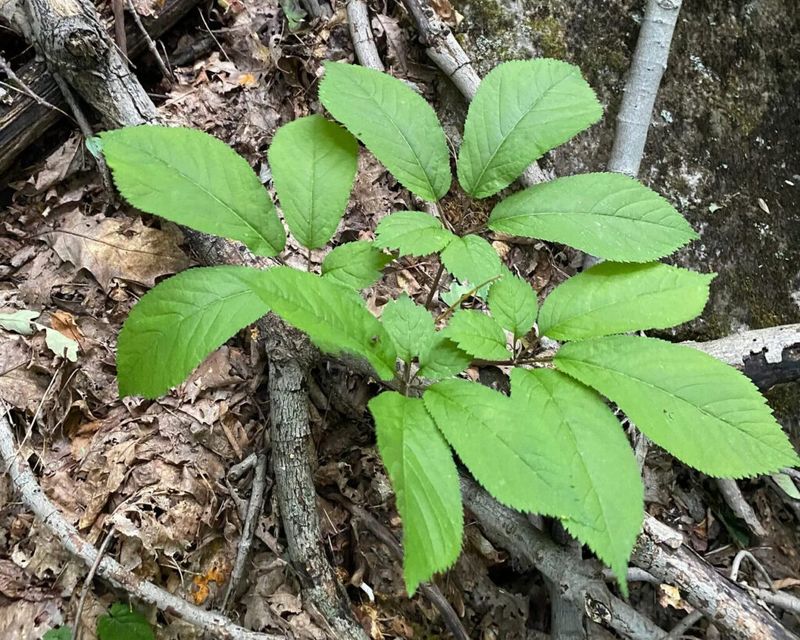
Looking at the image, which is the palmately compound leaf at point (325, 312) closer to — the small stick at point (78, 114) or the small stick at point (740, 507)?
the small stick at point (78, 114)

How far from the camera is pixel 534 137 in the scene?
5.05 ft

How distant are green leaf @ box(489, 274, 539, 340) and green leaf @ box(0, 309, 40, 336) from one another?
143 centimetres

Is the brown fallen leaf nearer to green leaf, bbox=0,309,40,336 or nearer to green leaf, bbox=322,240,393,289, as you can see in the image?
green leaf, bbox=0,309,40,336

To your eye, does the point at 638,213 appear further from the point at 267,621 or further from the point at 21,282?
the point at 21,282

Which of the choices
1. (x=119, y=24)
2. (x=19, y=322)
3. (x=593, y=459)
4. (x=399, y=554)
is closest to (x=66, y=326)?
(x=19, y=322)

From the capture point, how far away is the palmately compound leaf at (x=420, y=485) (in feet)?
3.47

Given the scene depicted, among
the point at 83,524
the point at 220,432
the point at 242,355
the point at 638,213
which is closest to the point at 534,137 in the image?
the point at 638,213

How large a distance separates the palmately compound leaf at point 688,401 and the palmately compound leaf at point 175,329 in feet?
2.65

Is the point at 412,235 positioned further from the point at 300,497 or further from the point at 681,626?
the point at 681,626

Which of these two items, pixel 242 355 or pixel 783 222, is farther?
pixel 783 222

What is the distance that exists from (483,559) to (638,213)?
3.91 feet

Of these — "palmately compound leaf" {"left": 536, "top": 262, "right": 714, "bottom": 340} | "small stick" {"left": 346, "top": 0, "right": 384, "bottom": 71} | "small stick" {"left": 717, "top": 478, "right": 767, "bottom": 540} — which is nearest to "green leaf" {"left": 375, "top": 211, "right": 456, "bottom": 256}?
"palmately compound leaf" {"left": 536, "top": 262, "right": 714, "bottom": 340}

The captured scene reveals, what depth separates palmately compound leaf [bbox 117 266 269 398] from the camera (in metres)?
1.31

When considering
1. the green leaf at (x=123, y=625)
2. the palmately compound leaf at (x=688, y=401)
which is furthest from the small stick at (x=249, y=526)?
the palmately compound leaf at (x=688, y=401)
